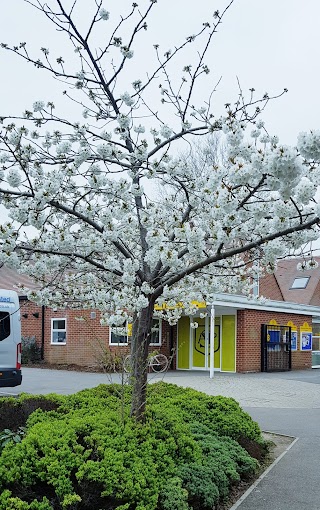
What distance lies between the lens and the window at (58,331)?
2283cm

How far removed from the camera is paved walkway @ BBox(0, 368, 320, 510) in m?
5.63

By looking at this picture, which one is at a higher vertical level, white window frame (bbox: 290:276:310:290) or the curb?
white window frame (bbox: 290:276:310:290)

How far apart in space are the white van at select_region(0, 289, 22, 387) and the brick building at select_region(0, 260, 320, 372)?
24.5 ft

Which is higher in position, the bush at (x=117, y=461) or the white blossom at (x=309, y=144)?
the white blossom at (x=309, y=144)

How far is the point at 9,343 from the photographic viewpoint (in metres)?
12.1

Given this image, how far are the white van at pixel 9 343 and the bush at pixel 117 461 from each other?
5447 mm

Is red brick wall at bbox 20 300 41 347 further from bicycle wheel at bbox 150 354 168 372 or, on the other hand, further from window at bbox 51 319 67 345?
bicycle wheel at bbox 150 354 168 372

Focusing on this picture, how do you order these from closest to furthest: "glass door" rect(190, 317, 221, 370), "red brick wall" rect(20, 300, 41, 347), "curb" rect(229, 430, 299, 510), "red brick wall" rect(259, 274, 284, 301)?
"curb" rect(229, 430, 299, 510) < "glass door" rect(190, 317, 221, 370) < "red brick wall" rect(20, 300, 41, 347) < "red brick wall" rect(259, 274, 284, 301)

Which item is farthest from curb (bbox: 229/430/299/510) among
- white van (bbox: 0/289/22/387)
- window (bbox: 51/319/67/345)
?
window (bbox: 51/319/67/345)

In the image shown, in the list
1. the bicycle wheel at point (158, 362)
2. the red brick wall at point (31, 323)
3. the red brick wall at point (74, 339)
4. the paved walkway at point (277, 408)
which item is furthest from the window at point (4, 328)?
the red brick wall at point (31, 323)

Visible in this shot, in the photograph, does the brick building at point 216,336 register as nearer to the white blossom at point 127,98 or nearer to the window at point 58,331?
the window at point 58,331

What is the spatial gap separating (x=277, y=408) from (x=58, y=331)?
41.4 ft

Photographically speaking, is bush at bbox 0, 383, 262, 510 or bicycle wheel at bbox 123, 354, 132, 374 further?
bicycle wheel at bbox 123, 354, 132, 374

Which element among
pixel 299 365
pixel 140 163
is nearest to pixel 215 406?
A: pixel 140 163
